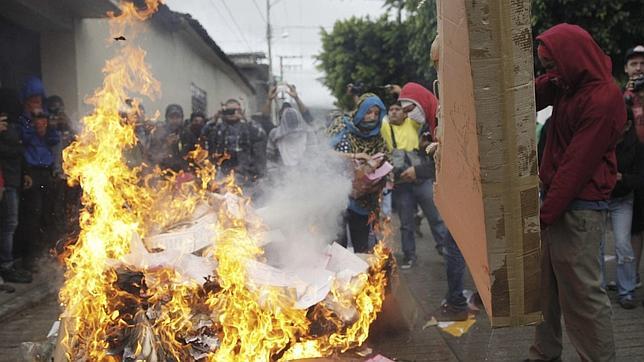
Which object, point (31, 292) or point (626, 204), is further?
point (31, 292)

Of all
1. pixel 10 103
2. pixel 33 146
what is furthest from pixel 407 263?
pixel 10 103

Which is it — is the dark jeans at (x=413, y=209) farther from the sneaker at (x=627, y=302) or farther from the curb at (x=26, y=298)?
the curb at (x=26, y=298)

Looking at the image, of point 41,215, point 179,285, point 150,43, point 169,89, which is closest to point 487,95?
point 179,285

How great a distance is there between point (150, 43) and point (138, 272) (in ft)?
31.3

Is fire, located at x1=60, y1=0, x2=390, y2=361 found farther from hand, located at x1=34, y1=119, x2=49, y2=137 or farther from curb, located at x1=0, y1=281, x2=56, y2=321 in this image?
hand, located at x1=34, y1=119, x2=49, y2=137

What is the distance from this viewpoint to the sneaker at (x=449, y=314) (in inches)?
198

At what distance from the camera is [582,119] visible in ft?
10.5

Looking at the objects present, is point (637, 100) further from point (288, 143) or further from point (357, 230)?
point (288, 143)

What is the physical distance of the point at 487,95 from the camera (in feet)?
6.88

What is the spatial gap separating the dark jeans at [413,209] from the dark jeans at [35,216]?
4.41 metres

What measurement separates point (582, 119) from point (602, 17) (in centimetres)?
745

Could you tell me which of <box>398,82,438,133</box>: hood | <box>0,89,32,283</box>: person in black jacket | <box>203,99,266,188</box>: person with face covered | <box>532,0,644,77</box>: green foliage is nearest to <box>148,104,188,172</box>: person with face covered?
<box>203,99,266,188</box>: person with face covered

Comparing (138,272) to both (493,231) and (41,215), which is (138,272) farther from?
(41,215)

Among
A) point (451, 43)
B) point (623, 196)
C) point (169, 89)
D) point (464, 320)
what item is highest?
point (169, 89)
